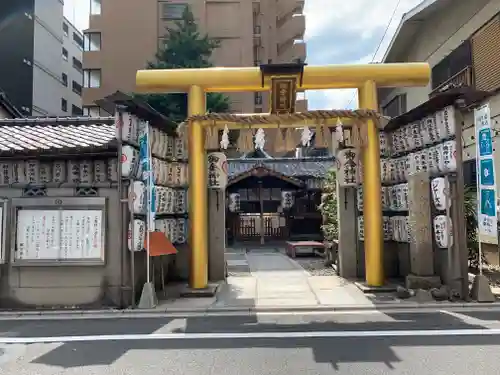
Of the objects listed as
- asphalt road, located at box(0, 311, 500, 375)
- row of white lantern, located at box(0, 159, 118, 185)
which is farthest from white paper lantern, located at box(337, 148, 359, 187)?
row of white lantern, located at box(0, 159, 118, 185)

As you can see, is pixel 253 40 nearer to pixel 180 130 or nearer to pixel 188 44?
pixel 188 44

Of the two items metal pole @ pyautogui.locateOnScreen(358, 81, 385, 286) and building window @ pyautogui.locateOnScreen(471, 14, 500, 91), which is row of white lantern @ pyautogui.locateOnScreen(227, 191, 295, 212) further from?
metal pole @ pyautogui.locateOnScreen(358, 81, 385, 286)

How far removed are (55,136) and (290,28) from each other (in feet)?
140

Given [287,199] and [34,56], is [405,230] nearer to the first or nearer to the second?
[287,199]

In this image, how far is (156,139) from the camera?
11.7 meters

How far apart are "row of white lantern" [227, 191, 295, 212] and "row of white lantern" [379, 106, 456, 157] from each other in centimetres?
1391

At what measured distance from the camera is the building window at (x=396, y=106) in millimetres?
21797

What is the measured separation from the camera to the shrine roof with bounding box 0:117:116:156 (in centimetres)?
1017

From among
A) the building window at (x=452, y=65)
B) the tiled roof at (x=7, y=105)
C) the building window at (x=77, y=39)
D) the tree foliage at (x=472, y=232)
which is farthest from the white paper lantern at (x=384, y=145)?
the building window at (x=77, y=39)

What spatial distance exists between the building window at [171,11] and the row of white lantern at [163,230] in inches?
1293

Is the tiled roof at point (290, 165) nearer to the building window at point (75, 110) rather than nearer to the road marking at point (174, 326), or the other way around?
the road marking at point (174, 326)

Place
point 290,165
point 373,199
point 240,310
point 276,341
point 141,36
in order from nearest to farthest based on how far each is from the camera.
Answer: point 276,341 → point 240,310 → point 373,199 → point 290,165 → point 141,36

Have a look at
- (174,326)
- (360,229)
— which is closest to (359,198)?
Result: (360,229)

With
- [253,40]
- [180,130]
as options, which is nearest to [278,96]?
[180,130]
